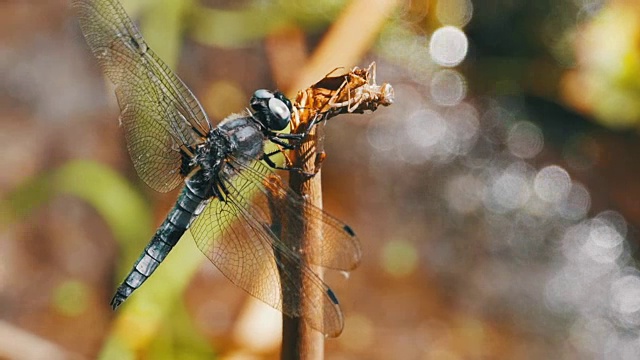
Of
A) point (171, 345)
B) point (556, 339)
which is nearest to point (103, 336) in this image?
point (171, 345)

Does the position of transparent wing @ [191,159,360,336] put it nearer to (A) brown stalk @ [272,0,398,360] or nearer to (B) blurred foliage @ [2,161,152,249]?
(A) brown stalk @ [272,0,398,360]

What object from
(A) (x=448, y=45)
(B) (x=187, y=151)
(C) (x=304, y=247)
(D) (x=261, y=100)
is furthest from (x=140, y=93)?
(A) (x=448, y=45)

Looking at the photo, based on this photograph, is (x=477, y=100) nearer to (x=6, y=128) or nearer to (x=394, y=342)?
(x=394, y=342)

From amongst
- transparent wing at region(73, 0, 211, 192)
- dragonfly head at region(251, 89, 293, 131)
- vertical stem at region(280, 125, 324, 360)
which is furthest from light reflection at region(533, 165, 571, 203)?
vertical stem at region(280, 125, 324, 360)

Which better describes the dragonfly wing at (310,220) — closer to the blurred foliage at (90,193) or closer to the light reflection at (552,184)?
the blurred foliage at (90,193)

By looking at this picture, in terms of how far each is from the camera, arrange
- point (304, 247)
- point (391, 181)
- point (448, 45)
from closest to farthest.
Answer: point (304, 247) < point (391, 181) < point (448, 45)

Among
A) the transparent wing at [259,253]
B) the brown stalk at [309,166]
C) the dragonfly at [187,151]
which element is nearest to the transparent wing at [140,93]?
the dragonfly at [187,151]

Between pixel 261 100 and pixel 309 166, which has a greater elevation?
pixel 261 100

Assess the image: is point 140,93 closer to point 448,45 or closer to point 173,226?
point 173,226
